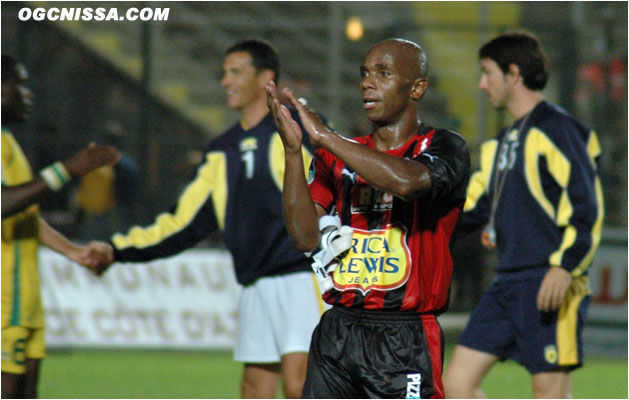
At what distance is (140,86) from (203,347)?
311 cm

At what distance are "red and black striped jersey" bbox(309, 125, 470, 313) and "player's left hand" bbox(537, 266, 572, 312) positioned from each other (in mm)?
1437

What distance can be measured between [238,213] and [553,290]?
1.77 meters

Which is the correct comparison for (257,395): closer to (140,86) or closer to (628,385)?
(628,385)

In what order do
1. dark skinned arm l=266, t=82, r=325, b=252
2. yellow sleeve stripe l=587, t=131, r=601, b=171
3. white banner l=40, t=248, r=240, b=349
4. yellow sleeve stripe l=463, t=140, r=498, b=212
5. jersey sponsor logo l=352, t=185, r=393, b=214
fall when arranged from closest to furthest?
dark skinned arm l=266, t=82, r=325, b=252
jersey sponsor logo l=352, t=185, r=393, b=214
yellow sleeve stripe l=587, t=131, r=601, b=171
yellow sleeve stripe l=463, t=140, r=498, b=212
white banner l=40, t=248, r=240, b=349

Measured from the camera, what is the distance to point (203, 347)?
10492mm

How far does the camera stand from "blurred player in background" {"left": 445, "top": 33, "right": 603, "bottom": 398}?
5.27 m

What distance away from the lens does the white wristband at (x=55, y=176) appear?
5.20m

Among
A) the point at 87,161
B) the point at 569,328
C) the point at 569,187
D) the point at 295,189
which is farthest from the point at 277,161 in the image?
the point at 295,189

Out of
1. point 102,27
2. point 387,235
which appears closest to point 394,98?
point 387,235

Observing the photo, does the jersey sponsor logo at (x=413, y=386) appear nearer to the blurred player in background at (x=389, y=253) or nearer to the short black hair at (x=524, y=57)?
the blurred player in background at (x=389, y=253)

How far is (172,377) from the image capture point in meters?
9.00

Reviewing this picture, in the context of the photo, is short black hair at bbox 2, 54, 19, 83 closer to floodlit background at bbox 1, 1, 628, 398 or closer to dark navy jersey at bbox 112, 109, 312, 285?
dark navy jersey at bbox 112, 109, 312, 285

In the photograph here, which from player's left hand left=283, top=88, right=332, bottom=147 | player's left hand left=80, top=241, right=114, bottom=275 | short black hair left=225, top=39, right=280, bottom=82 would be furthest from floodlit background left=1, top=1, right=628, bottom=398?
player's left hand left=283, top=88, right=332, bottom=147

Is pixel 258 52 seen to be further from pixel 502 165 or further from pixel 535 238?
pixel 535 238
